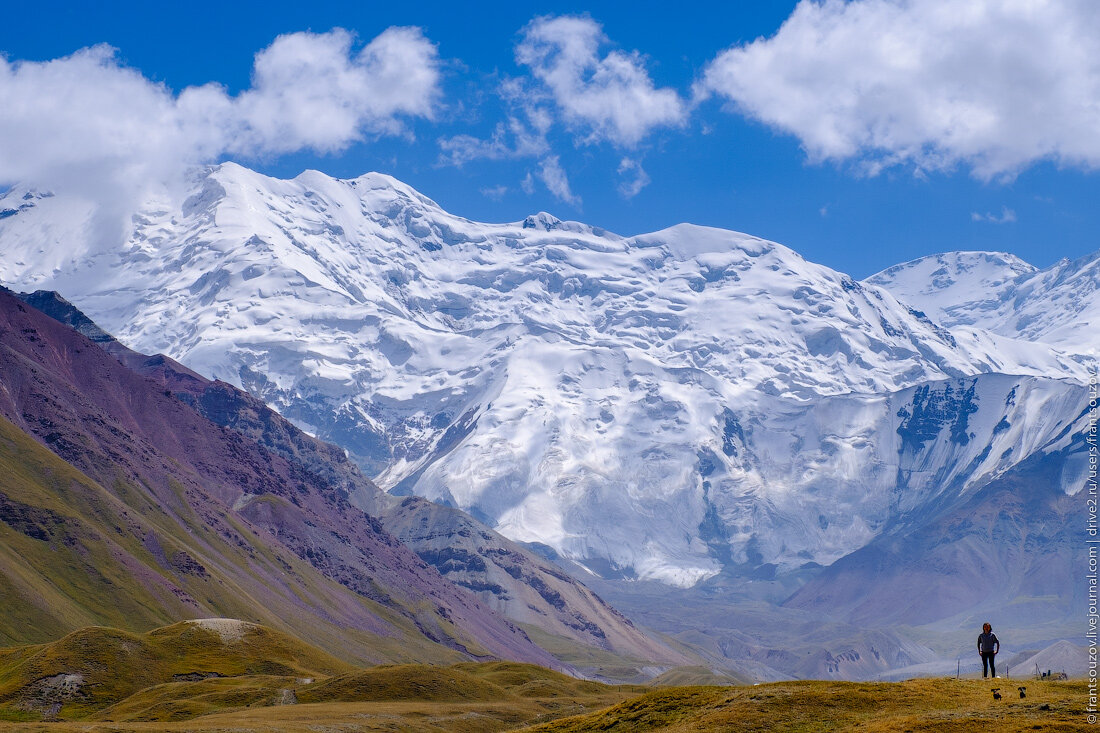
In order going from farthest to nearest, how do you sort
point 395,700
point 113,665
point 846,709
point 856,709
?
1. point 113,665
2. point 395,700
3. point 846,709
4. point 856,709

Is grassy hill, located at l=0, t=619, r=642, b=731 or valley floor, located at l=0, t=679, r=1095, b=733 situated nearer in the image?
valley floor, located at l=0, t=679, r=1095, b=733

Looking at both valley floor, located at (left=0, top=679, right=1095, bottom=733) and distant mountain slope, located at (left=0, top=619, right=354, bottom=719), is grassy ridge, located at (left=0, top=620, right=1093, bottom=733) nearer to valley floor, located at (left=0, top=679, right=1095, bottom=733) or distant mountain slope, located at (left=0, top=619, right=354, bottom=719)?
valley floor, located at (left=0, top=679, right=1095, bottom=733)

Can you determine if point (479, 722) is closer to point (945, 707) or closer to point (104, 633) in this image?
point (104, 633)

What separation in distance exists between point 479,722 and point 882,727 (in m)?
86.7

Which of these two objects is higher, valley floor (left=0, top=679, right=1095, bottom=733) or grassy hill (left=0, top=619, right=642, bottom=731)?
grassy hill (left=0, top=619, right=642, bottom=731)

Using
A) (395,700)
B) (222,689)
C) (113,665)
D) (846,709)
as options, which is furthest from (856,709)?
(113,665)

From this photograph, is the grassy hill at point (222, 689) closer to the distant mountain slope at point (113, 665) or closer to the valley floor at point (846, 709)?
the distant mountain slope at point (113, 665)

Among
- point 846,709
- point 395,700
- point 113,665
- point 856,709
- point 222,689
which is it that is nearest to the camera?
point 856,709

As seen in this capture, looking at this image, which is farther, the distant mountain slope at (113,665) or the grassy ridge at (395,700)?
the distant mountain slope at (113,665)

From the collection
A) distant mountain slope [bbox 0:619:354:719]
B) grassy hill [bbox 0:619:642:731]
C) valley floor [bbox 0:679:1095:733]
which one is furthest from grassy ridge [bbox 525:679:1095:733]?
distant mountain slope [bbox 0:619:354:719]

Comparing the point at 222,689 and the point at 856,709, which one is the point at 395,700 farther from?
the point at 856,709

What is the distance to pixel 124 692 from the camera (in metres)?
170

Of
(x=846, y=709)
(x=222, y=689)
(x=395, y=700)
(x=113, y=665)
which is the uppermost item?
(x=113, y=665)

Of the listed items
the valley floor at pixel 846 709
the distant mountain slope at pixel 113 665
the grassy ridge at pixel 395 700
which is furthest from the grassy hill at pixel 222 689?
the valley floor at pixel 846 709
